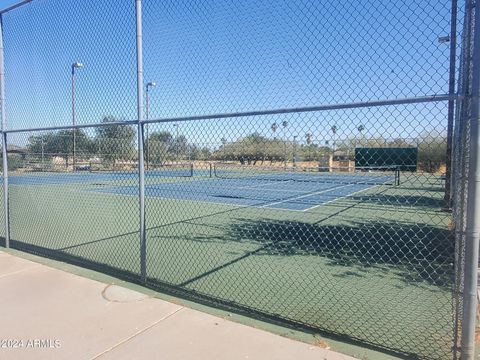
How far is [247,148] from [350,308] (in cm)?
215

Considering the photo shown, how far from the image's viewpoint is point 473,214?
9.14 feet

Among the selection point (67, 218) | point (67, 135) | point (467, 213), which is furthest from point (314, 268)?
point (67, 218)

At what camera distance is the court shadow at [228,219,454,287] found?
564cm

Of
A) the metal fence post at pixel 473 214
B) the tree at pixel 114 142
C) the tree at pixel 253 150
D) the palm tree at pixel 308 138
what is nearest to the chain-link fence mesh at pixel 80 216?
the tree at pixel 114 142

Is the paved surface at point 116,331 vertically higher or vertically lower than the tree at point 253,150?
lower

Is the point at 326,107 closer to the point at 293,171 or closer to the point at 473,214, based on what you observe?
the point at 473,214

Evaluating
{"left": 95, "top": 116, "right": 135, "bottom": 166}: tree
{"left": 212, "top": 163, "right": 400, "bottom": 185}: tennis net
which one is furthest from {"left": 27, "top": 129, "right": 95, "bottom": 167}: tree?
{"left": 212, "top": 163, "right": 400, "bottom": 185}: tennis net

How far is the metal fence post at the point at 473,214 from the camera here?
2.73 metres

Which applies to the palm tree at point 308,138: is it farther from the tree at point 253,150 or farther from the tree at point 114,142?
the tree at point 114,142

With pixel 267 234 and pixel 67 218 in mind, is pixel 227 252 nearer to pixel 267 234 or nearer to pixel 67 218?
pixel 267 234

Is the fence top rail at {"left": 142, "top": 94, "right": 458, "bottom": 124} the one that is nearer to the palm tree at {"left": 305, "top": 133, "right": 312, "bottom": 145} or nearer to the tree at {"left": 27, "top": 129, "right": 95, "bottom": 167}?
the palm tree at {"left": 305, "top": 133, "right": 312, "bottom": 145}

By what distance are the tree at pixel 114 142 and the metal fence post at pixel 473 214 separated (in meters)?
3.94

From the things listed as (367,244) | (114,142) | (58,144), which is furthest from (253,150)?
(58,144)

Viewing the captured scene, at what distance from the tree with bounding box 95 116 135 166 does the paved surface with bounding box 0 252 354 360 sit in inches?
77.5
